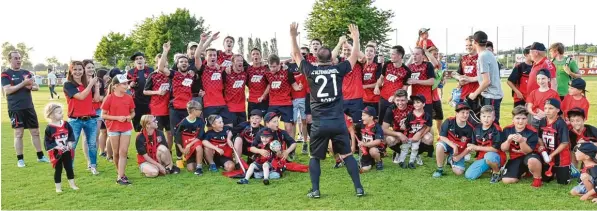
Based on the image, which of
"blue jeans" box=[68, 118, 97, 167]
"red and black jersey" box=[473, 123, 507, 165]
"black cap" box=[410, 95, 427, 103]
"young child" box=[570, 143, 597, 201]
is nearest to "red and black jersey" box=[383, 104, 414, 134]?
"black cap" box=[410, 95, 427, 103]

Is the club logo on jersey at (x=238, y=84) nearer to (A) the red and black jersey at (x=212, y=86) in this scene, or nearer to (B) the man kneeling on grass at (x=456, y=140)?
(A) the red and black jersey at (x=212, y=86)

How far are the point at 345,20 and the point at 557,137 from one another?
36.2 m

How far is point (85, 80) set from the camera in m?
7.32

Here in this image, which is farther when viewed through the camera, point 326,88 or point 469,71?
point 469,71

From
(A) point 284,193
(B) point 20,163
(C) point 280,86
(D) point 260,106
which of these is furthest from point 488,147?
(B) point 20,163

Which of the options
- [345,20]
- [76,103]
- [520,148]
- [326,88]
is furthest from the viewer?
[345,20]

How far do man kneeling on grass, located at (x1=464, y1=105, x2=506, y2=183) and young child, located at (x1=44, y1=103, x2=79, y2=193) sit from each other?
5.33 metres

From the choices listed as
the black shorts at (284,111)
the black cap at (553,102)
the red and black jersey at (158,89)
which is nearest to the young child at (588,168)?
the black cap at (553,102)

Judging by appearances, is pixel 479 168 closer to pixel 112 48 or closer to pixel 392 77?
pixel 392 77

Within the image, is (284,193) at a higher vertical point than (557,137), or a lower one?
lower

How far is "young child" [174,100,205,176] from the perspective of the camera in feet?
24.2

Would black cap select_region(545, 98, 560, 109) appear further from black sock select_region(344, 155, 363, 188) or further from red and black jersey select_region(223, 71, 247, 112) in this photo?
red and black jersey select_region(223, 71, 247, 112)

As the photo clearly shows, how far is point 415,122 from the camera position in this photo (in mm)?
7504

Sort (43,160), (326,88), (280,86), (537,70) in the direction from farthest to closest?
(280,86)
(43,160)
(537,70)
(326,88)
